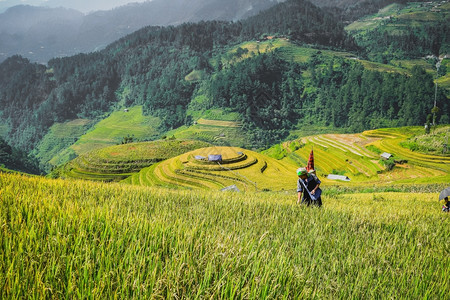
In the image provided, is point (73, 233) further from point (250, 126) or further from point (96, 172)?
point (250, 126)

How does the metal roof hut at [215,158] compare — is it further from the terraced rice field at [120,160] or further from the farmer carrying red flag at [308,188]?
the farmer carrying red flag at [308,188]

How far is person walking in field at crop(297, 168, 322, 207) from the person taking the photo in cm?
666

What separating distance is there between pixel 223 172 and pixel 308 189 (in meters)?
50.2

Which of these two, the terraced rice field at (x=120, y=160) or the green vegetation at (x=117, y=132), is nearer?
the terraced rice field at (x=120, y=160)

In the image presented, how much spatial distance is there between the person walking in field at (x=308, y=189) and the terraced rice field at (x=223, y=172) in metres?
41.8

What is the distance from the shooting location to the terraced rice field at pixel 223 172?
171ft

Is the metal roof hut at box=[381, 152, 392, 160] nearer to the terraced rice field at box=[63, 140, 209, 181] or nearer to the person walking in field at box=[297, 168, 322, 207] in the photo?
the terraced rice field at box=[63, 140, 209, 181]

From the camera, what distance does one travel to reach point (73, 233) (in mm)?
2279

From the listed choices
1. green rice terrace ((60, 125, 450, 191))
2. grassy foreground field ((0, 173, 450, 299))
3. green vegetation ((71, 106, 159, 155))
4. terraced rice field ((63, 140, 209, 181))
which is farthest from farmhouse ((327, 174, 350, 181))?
green vegetation ((71, 106, 159, 155))

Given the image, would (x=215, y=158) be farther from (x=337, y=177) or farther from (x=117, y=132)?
(x=117, y=132)

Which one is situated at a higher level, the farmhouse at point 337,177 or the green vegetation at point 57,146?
the farmhouse at point 337,177

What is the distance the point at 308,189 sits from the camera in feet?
22.7

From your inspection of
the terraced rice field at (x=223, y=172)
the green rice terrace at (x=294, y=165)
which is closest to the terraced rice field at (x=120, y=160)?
the green rice terrace at (x=294, y=165)

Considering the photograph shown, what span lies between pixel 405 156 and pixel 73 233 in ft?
226
